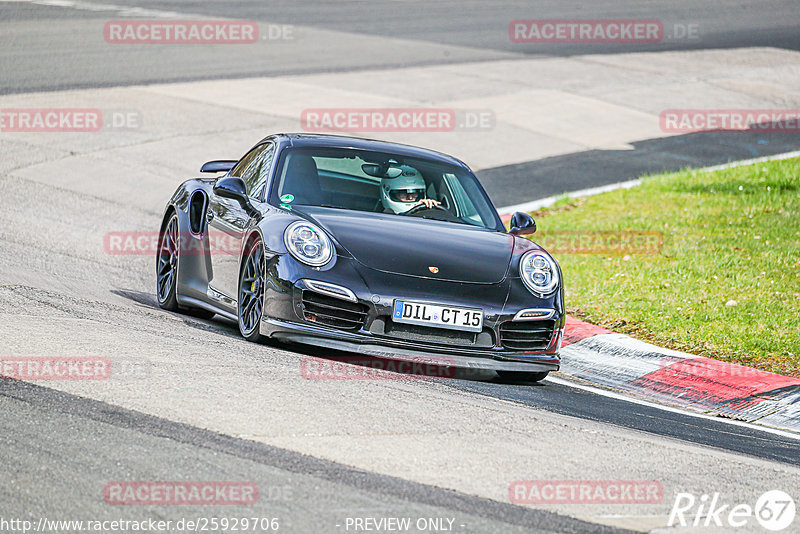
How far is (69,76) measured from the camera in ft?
63.3

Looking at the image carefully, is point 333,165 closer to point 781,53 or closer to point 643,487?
point 643,487

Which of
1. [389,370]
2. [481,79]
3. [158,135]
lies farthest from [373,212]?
[481,79]

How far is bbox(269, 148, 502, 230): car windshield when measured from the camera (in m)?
8.07

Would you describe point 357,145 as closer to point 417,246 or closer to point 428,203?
point 428,203

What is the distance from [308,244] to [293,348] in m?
0.68

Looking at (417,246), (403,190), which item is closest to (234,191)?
(403,190)

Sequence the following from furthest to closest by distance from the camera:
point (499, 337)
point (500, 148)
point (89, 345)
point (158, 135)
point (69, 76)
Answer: point (69, 76), point (500, 148), point (158, 135), point (499, 337), point (89, 345)

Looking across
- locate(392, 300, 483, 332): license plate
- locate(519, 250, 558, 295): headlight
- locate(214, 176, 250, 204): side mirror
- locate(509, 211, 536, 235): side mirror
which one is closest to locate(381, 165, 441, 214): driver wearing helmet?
locate(509, 211, 536, 235): side mirror

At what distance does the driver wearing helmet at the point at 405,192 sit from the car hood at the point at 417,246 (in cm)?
27

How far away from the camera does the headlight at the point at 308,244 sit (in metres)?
→ 7.01

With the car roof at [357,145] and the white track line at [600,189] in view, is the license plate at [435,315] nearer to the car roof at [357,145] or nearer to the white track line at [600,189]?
the car roof at [357,145]

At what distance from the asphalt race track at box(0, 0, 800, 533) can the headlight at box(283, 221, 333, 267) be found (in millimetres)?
584

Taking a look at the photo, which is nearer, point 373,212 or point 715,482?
point 715,482

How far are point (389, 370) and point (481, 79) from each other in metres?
16.0
